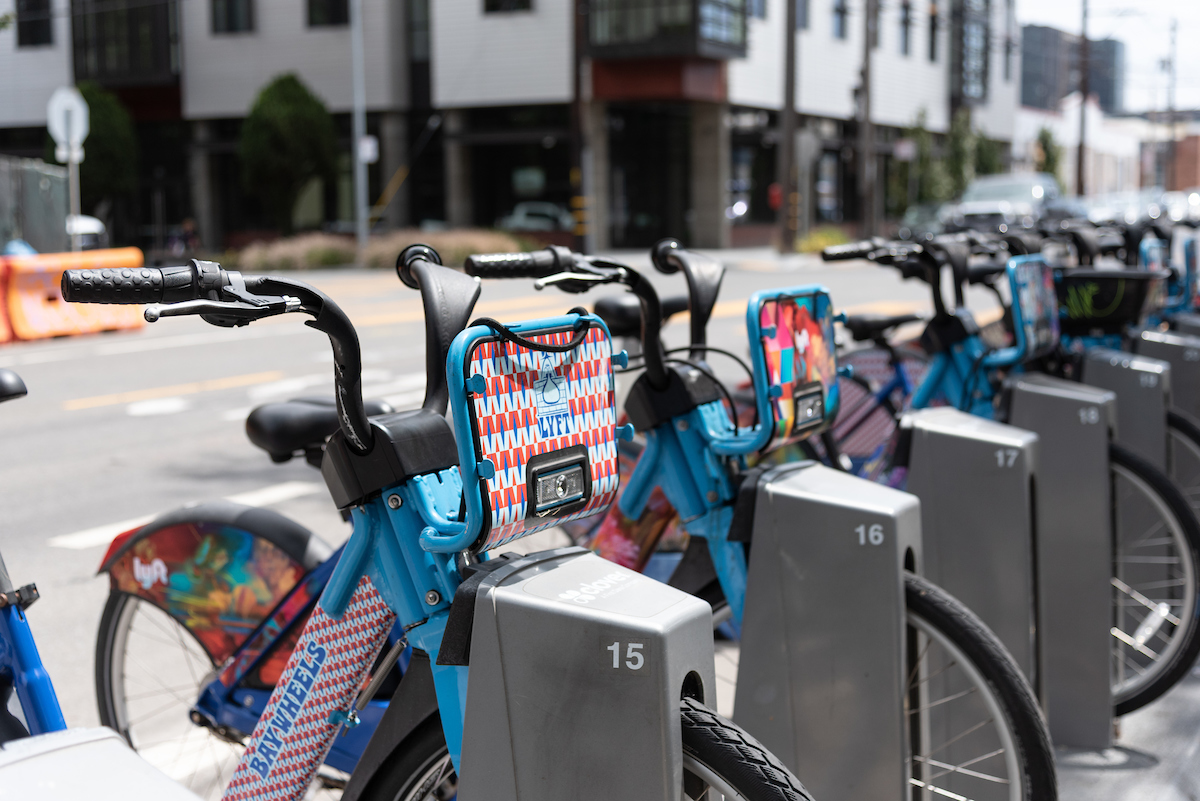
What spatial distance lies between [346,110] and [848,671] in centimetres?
3664

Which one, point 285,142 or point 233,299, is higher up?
point 285,142

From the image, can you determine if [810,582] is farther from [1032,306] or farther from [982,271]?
[982,271]

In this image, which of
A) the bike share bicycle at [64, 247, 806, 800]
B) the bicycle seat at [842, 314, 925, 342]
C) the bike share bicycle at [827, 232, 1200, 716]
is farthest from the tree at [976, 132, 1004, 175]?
the bike share bicycle at [64, 247, 806, 800]

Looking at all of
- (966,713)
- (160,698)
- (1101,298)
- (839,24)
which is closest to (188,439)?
(160,698)

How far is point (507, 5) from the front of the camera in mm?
34219

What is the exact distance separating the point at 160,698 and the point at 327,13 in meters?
35.9

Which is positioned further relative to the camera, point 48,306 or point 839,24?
point 839,24

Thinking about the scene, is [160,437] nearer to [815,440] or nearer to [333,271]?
[815,440]

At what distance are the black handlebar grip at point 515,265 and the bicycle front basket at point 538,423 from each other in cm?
48

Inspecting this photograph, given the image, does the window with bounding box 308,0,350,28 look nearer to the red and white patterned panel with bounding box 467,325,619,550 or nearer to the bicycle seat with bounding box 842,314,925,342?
the bicycle seat with bounding box 842,314,925,342

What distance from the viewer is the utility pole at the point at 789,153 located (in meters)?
30.4

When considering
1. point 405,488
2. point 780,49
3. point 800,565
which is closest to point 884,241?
point 800,565

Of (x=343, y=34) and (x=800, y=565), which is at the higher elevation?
(x=343, y=34)

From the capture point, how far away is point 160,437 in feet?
29.8
